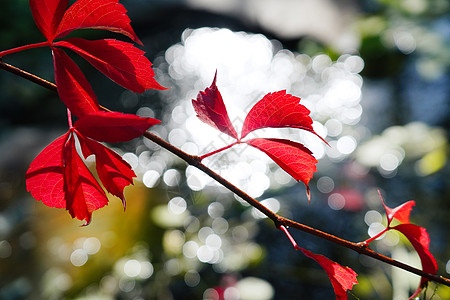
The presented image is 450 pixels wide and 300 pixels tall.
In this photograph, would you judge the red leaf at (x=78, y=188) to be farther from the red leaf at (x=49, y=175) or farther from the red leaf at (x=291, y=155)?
the red leaf at (x=291, y=155)

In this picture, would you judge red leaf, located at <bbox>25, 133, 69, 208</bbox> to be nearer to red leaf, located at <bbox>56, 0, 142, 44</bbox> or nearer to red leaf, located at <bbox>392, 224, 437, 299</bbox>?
red leaf, located at <bbox>56, 0, 142, 44</bbox>

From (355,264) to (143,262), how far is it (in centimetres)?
83

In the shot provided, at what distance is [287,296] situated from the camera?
160cm

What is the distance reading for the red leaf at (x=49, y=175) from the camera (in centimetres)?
33

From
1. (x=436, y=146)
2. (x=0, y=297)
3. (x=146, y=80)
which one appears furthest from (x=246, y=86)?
(x=146, y=80)

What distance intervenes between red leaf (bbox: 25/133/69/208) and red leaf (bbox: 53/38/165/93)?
7 cm

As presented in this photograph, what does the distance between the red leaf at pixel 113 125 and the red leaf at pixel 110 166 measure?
3cm

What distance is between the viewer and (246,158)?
96.5 inches

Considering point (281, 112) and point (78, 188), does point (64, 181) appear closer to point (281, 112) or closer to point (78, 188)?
point (78, 188)

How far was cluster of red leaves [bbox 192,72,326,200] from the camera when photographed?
35 centimetres

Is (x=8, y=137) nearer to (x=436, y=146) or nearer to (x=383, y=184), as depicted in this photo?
(x=383, y=184)

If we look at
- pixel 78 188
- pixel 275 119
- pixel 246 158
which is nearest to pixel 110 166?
pixel 78 188

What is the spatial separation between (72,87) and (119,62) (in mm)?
45

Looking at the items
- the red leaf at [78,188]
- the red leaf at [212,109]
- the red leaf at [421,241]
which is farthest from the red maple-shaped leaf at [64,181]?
the red leaf at [421,241]
